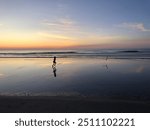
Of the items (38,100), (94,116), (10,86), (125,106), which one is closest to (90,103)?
(125,106)

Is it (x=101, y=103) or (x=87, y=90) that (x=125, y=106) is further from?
(x=87, y=90)

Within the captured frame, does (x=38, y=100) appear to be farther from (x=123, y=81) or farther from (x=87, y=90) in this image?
(x=123, y=81)

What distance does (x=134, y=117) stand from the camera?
25.9 feet

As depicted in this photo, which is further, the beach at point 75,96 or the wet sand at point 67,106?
the beach at point 75,96

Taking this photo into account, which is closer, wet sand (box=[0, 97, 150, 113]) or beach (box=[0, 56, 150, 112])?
wet sand (box=[0, 97, 150, 113])

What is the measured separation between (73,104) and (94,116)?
3.38 m

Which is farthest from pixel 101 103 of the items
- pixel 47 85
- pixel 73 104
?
pixel 47 85

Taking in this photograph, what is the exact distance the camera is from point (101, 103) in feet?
37.5

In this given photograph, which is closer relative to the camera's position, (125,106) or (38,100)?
(125,106)

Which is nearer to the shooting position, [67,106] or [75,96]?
[67,106]

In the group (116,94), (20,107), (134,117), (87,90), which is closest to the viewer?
(134,117)

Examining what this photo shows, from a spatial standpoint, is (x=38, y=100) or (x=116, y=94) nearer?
(x=38, y=100)

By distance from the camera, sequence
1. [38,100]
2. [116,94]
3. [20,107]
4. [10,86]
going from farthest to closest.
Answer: [10,86]
[116,94]
[38,100]
[20,107]

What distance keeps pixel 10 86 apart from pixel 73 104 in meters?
6.95
